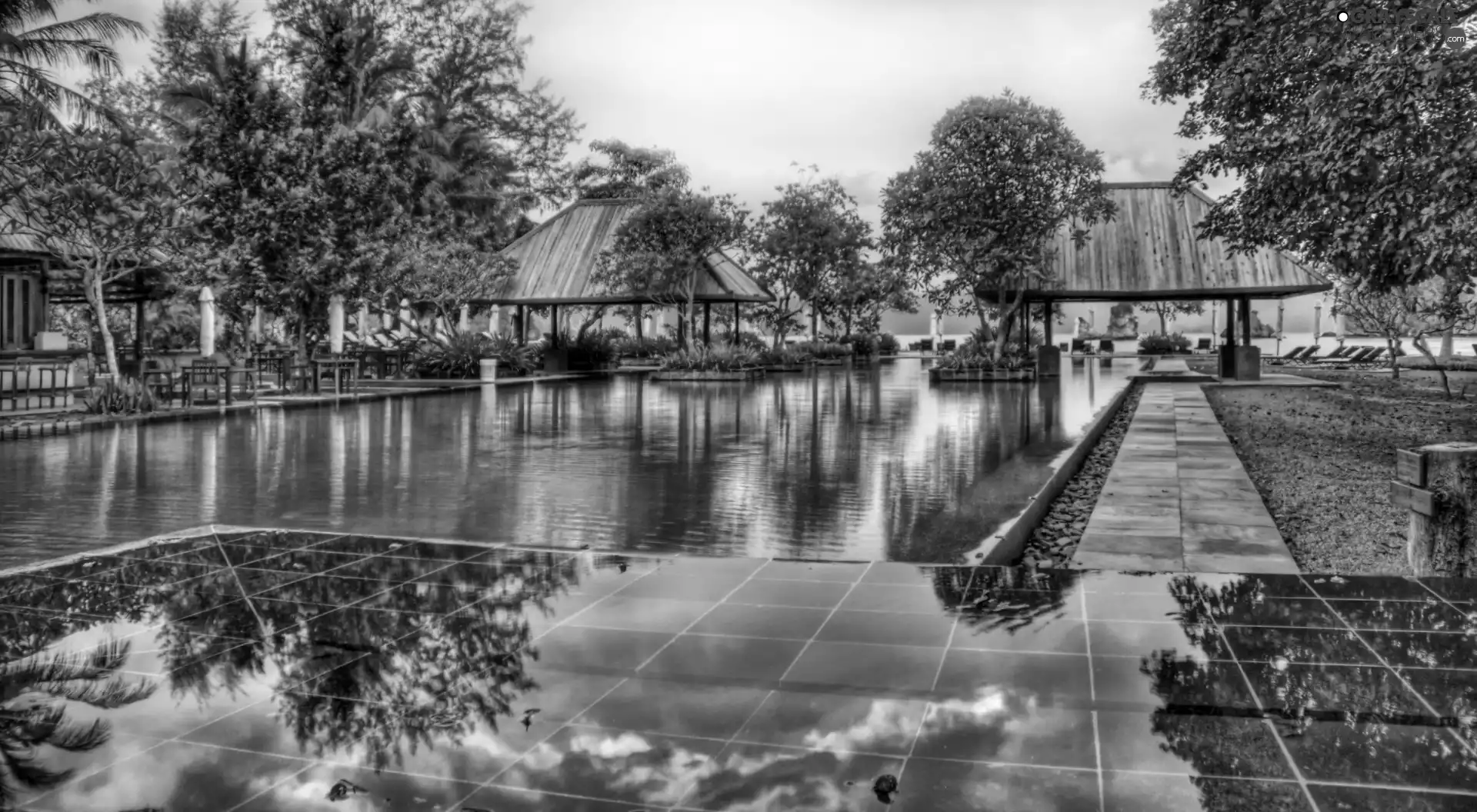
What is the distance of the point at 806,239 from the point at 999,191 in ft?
35.6

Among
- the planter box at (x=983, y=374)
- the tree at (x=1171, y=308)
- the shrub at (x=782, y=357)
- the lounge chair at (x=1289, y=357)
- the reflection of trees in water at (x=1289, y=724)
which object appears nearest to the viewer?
the reflection of trees in water at (x=1289, y=724)

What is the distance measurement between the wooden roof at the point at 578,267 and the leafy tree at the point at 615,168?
664cm

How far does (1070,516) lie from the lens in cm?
810

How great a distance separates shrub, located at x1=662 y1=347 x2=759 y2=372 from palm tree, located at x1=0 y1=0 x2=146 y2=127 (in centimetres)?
1447

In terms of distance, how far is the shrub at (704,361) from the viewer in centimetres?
2903

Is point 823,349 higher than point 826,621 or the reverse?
higher

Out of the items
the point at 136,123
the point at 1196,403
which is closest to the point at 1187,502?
the point at 1196,403

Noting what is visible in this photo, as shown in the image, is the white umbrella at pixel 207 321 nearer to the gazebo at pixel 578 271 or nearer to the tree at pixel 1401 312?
the gazebo at pixel 578 271

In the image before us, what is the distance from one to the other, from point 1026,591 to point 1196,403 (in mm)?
13785

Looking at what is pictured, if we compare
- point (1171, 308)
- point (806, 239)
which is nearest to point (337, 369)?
point (806, 239)

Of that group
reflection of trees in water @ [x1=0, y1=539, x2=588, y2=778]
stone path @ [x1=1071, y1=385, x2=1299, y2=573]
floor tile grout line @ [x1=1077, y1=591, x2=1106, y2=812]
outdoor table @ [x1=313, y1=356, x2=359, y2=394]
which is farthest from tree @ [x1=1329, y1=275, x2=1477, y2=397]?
reflection of trees in water @ [x1=0, y1=539, x2=588, y2=778]

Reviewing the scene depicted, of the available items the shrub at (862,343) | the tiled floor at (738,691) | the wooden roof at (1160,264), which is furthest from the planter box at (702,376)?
the tiled floor at (738,691)

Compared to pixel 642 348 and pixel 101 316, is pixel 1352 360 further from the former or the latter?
pixel 101 316

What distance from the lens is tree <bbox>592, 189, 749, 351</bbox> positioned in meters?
29.8
